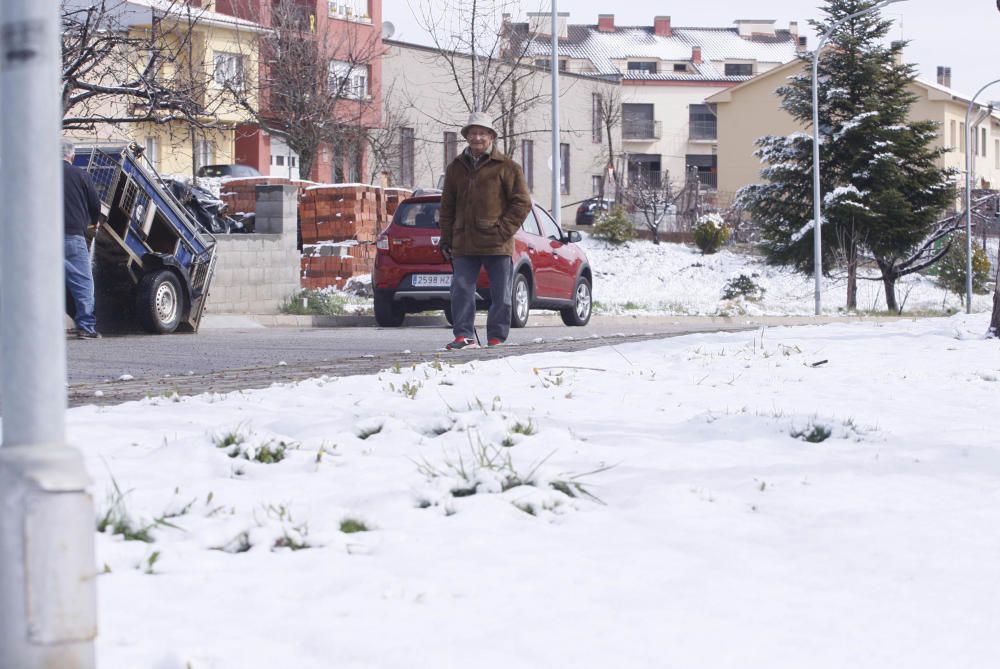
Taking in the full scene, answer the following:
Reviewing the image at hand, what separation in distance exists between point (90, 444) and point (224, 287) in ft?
47.3

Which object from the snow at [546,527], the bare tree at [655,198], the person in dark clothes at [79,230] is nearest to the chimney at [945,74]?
the bare tree at [655,198]

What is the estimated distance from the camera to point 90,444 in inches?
202

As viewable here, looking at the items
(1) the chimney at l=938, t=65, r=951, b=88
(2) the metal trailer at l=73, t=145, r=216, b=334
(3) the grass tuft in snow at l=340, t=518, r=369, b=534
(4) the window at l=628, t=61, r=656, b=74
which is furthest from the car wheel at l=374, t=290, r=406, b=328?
(1) the chimney at l=938, t=65, r=951, b=88

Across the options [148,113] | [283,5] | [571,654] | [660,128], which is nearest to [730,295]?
[283,5]

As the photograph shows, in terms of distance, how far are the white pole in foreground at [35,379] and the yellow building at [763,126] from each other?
213 feet

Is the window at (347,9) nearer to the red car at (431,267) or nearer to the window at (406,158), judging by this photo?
the window at (406,158)

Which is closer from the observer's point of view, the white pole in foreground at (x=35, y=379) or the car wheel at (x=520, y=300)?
the white pole in foreground at (x=35, y=379)

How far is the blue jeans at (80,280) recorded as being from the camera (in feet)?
42.8

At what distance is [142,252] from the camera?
14750mm

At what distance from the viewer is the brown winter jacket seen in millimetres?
11031

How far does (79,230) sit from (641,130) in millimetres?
68163

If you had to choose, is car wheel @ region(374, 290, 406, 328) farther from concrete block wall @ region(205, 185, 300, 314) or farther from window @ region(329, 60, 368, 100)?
window @ region(329, 60, 368, 100)

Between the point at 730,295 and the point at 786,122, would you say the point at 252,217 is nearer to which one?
the point at 730,295

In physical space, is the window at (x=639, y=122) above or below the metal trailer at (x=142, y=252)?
above
